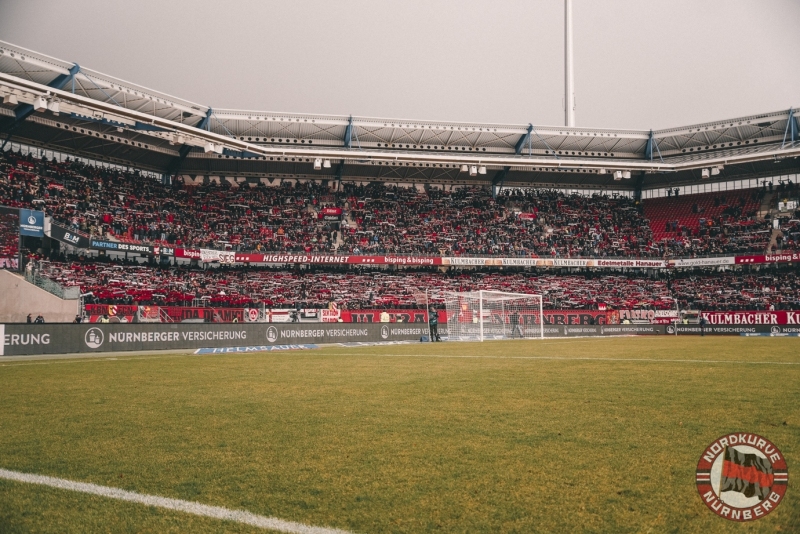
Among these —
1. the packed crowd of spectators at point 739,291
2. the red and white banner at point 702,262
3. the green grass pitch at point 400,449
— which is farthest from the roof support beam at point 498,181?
the green grass pitch at point 400,449

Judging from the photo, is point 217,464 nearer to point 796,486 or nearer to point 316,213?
point 796,486

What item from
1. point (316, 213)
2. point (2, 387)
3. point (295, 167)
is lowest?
point (2, 387)

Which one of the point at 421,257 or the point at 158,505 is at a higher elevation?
the point at 421,257

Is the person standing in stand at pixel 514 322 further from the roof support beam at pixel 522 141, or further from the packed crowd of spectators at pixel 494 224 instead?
the roof support beam at pixel 522 141

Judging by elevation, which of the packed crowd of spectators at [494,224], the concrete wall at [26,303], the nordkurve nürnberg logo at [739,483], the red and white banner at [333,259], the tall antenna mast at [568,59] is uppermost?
the tall antenna mast at [568,59]

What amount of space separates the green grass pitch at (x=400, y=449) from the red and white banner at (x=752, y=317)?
34.7 metres

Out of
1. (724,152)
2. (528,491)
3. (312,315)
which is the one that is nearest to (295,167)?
(312,315)

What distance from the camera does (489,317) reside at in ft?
106

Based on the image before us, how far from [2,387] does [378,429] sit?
7.77 meters

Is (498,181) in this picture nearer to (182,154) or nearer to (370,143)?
(370,143)

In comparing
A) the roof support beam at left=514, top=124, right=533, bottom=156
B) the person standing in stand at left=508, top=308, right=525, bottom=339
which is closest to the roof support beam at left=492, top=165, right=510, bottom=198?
the roof support beam at left=514, top=124, right=533, bottom=156

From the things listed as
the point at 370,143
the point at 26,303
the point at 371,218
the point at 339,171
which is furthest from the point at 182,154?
the point at 26,303

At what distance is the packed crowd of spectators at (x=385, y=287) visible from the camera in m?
34.3

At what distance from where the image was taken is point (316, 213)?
48.4 meters
